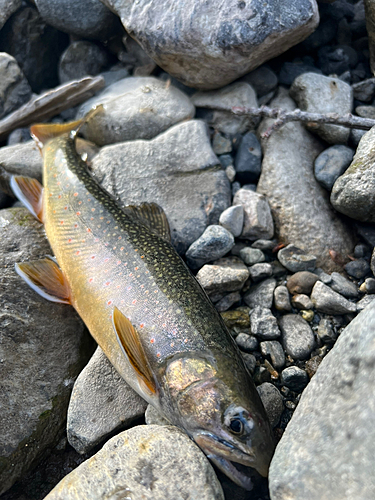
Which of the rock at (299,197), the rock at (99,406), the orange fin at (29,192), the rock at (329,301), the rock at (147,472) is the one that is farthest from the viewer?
the orange fin at (29,192)

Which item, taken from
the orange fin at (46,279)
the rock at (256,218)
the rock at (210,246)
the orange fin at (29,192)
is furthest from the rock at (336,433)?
the orange fin at (29,192)

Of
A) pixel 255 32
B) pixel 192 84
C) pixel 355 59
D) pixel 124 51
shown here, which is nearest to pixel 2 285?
pixel 192 84

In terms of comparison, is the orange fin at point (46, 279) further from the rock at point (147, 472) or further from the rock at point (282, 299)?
the rock at point (282, 299)

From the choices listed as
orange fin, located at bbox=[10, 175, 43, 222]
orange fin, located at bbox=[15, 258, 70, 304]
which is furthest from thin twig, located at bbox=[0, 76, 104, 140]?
orange fin, located at bbox=[15, 258, 70, 304]

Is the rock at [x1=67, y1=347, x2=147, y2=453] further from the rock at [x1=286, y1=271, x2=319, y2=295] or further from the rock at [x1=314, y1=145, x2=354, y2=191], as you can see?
the rock at [x1=314, y1=145, x2=354, y2=191]

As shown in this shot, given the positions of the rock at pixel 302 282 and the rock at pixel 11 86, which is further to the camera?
the rock at pixel 11 86

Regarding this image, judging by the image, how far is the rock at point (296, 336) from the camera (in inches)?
123

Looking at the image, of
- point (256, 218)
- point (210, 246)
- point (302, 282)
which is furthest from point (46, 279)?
point (302, 282)

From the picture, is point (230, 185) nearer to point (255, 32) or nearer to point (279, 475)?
point (255, 32)

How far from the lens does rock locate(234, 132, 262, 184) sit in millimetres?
4281

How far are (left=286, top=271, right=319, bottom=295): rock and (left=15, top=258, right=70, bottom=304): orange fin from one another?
1970mm

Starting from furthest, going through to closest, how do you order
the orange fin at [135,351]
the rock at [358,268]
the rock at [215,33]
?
the rock at [215,33]
the rock at [358,268]
the orange fin at [135,351]

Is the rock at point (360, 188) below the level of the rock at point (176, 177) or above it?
below

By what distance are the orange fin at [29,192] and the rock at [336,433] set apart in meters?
3.08
